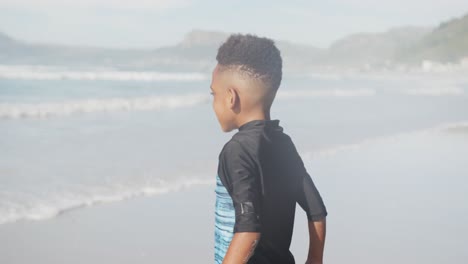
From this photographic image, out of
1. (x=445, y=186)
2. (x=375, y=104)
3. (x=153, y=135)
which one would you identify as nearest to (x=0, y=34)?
(x=375, y=104)

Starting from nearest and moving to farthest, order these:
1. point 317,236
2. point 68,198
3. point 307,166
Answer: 1. point 317,236
2. point 68,198
3. point 307,166

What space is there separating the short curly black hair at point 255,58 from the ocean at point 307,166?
6.43 feet

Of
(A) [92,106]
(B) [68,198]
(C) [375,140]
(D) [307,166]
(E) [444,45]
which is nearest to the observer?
(B) [68,198]

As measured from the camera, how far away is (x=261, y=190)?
1.55m

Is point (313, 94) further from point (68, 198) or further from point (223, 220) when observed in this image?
point (223, 220)

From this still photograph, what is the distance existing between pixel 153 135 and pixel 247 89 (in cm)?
670

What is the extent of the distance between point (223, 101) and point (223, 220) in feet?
1.09

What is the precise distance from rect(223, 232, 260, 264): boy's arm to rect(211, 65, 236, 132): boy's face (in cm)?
32

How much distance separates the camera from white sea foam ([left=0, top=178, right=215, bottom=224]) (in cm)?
412

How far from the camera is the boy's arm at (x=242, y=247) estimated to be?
1508mm

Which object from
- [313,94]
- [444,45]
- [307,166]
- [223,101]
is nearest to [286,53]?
[444,45]

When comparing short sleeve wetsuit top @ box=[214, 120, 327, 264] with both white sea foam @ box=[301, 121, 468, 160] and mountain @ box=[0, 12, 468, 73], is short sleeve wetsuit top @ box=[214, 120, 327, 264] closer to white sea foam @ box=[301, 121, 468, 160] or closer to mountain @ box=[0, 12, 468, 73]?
white sea foam @ box=[301, 121, 468, 160]

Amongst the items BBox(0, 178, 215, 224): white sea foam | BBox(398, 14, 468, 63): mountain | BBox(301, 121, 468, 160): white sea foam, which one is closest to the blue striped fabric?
BBox(0, 178, 215, 224): white sea foam

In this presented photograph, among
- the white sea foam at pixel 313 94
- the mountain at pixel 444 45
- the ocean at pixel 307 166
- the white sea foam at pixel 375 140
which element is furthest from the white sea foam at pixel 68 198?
the mountain at pixel 444 45
